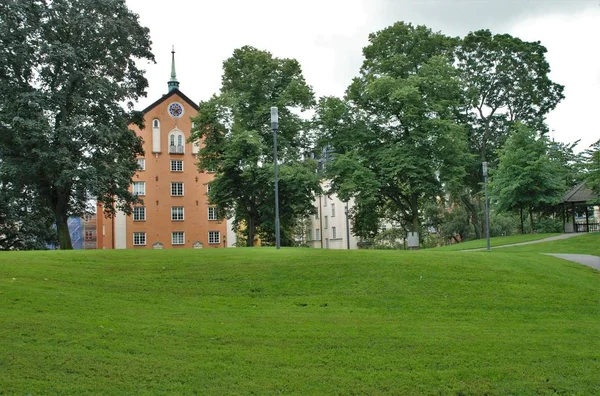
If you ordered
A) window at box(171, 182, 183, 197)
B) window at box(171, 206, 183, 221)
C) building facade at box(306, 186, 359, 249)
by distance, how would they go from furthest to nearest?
building facade at box(306, 186, 359, 249)
window at box(171, 182, 183, 197)
window at box(171, 206, 183, 221)

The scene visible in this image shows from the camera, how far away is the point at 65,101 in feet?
102

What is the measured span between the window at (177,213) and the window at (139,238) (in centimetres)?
365

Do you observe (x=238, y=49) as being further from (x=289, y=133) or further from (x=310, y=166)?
(x=310, y=166)

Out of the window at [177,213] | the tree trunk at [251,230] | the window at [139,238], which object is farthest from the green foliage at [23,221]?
the window at [177,213]

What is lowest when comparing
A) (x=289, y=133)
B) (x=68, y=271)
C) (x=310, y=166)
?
(x=68, y=271)

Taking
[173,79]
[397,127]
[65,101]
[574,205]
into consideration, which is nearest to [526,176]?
[574,205]

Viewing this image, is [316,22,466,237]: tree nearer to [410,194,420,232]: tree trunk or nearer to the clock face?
[410,194,420,232]: tree trunk

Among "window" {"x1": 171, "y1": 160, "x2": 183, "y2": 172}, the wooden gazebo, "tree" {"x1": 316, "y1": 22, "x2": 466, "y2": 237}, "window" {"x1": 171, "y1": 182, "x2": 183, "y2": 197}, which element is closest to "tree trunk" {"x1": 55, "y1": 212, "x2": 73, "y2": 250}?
"tree" {"x1": 316, "y1": 22, "x2": 466, "y2": 237}

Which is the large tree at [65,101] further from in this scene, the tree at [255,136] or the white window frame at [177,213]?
the white window frame at [177,213]

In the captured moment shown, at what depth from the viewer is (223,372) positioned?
7992mm

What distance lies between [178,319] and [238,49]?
113ft

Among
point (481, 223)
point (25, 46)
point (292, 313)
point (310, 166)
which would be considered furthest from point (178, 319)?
point (481, 223)

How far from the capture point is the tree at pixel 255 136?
37656 mm

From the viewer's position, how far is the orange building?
6038 centimetres
